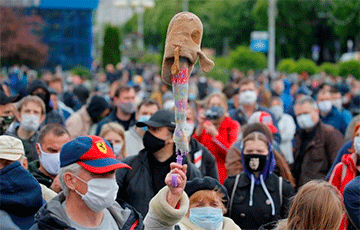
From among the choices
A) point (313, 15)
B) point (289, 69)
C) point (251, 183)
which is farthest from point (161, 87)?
point (313, 15)

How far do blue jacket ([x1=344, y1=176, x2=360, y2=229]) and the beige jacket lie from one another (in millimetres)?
5327

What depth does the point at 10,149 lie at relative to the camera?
178 inches

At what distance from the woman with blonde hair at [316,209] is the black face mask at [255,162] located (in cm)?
225

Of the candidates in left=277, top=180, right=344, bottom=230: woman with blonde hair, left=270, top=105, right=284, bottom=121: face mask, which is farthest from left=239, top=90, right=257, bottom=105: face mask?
left=277, top=180, right=344, bottom=230: woman with blonde hair

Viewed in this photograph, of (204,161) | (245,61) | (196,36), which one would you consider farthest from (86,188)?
(245,61)

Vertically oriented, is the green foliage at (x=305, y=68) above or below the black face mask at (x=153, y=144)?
above

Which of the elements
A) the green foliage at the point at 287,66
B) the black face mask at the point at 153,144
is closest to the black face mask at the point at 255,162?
the black face mask at the point at 153,144

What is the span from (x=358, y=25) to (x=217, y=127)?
5190cm

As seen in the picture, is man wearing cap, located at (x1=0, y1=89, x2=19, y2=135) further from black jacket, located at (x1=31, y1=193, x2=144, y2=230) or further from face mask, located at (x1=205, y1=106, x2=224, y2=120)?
black jacket, located at (x1=31, y1=193, x2=144, y2=230)

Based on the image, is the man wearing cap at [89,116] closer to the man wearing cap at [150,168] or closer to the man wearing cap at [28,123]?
the man wearing cap at [28,123]

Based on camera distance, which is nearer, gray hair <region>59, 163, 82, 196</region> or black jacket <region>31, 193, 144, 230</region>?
black jacket <region>31, 193, 144, 230</region>

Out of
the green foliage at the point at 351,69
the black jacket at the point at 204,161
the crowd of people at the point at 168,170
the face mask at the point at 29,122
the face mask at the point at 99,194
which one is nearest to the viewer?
the face mask at the point at 99,194

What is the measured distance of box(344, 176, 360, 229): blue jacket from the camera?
518 cm

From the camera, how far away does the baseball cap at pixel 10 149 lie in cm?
447
